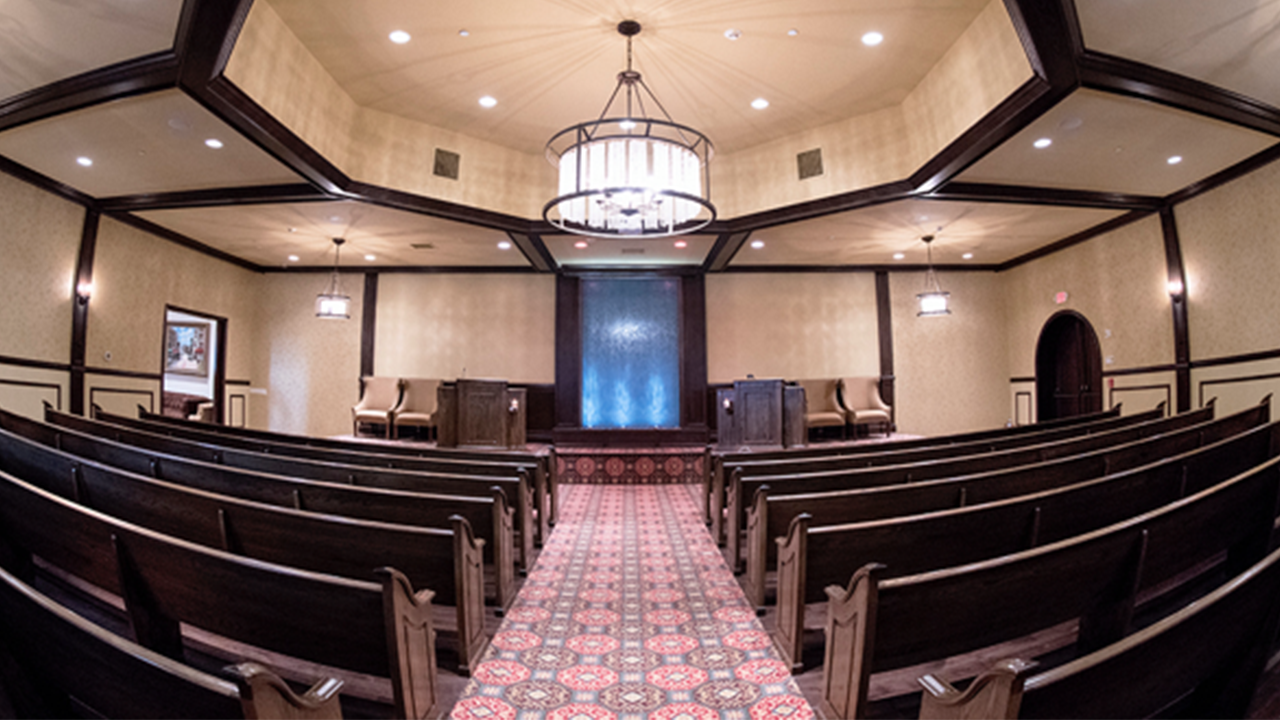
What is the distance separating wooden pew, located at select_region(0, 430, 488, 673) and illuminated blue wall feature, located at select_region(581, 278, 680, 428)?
279 inches

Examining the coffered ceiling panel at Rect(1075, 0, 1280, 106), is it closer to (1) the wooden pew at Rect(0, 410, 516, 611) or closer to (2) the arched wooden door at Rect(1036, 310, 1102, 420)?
(2) the arched wooden door at Rect(1036, 310, 1102, 420)

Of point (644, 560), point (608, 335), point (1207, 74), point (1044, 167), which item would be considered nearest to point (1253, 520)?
point (644, 560)

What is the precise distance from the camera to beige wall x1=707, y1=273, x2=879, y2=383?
9836 millimetres

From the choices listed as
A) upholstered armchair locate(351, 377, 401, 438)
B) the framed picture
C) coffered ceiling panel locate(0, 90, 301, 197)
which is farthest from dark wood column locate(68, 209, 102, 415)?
the framed picture

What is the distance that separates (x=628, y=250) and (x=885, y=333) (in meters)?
4.86

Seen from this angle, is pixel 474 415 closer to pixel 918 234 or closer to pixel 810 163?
pixel 810 163

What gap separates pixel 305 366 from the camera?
991cm

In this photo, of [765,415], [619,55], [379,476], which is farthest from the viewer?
[765,415]

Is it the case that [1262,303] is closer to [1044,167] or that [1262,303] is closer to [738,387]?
[1044,167]

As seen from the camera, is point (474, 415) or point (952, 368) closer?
point (474, 415)

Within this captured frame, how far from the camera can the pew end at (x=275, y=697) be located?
0.92 m

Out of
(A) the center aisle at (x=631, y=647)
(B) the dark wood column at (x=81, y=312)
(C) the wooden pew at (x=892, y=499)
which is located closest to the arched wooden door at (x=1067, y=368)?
(C) the wooden pew at (x=892, y=499)

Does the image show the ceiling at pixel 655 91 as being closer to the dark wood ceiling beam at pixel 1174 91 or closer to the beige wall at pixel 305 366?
the dark wood ceiling beam at pixel 1174 91

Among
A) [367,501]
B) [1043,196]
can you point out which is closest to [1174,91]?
[1043,196]
